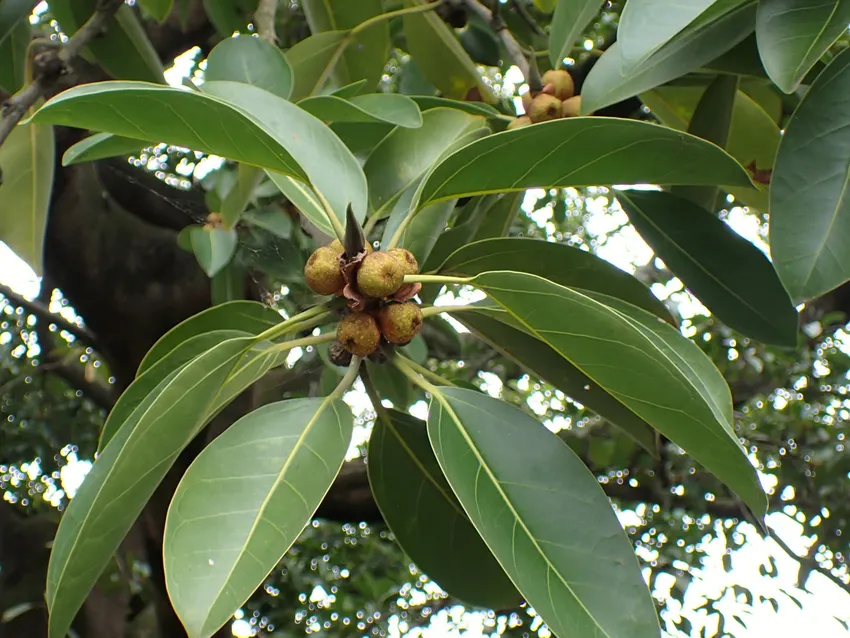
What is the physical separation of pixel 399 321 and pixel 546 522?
0.17 meters

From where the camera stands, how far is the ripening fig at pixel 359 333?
52 cm

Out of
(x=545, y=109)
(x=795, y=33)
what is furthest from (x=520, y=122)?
(x=795, y=33)

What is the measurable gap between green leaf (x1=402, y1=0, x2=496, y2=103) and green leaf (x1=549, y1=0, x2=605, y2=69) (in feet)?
0.84

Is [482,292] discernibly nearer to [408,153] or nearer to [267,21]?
[408,153]

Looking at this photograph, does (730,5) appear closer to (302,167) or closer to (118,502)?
(302,167)

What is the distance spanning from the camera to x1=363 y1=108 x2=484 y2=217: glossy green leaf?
0.62m

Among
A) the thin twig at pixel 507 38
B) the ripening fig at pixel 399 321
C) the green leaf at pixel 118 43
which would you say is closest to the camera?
the ripening fig at pixel 399 321

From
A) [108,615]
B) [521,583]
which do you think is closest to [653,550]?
[108,615]

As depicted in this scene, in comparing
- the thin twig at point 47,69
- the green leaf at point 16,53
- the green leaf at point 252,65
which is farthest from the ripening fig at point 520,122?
the green leaf at point 16,53

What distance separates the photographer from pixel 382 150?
64 cm

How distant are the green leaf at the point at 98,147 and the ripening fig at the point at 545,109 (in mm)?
337

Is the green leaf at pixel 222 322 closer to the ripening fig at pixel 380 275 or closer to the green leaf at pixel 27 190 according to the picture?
the ripening fig at pixel 380 275

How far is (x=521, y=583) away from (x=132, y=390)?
1.07ft

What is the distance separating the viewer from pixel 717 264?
646mm
